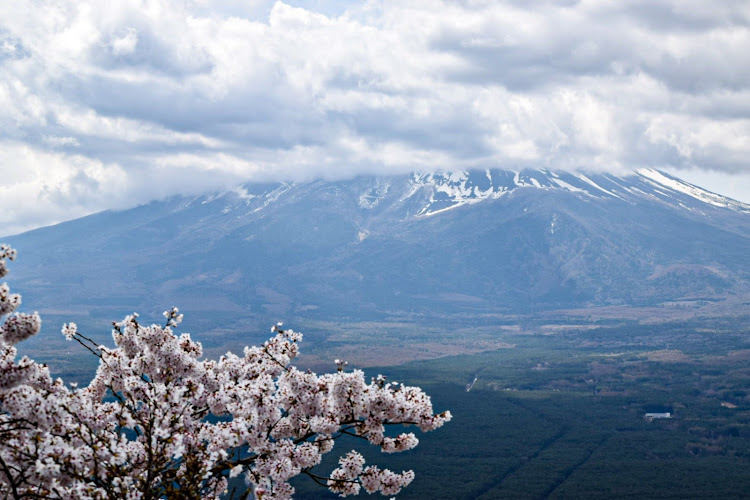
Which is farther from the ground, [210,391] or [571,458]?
[210,391]

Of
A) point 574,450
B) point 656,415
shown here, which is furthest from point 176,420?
point 656,415

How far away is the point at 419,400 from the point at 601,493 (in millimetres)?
117285

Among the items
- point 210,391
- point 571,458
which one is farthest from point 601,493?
point 210,391

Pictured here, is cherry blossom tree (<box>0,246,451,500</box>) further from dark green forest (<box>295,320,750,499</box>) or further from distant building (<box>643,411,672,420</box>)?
distant building (<box>643,411,672,420</box>)

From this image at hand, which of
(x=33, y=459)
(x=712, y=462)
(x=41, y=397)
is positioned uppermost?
(x=41, y=397)

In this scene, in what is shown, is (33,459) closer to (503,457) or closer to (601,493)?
(601,493)

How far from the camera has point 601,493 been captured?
395 ft

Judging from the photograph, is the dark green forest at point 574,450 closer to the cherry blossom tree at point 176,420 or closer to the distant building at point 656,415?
the distant building at point 656,415

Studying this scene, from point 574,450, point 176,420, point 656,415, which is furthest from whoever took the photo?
point 656,415

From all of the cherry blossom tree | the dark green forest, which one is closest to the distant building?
the dark green forest

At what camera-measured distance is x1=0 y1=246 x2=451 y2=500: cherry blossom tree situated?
9.91 metres

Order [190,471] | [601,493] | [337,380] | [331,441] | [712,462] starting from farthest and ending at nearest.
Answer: [712,462]
[601,493]
[331,441]
[337,380]
[190,471]

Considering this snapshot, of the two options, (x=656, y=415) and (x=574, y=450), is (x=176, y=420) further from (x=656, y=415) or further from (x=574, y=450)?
(x=656, y=415)

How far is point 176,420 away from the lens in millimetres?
11398
